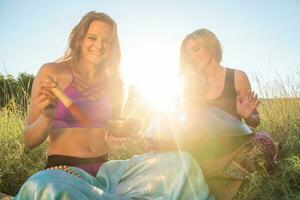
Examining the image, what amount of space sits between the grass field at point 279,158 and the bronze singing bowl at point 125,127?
1.87 metres

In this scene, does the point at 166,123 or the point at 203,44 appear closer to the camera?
the point at 166,123

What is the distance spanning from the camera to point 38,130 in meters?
2.97

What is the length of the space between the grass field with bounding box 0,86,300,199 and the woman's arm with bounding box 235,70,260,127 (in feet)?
1.98

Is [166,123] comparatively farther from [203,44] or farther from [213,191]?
[203,44]

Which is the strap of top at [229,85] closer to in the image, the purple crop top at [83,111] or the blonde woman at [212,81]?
the blonde woman at [212,81]

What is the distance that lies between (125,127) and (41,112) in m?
0.67

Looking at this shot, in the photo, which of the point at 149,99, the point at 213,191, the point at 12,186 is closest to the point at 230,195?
the point at 213,191

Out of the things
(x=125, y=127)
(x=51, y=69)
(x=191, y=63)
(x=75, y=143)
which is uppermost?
(x=51, y=69)

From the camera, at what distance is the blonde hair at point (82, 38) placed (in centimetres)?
343

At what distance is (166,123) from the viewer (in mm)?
3098

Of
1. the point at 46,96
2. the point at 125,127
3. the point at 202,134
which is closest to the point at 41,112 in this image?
the point at 46,96

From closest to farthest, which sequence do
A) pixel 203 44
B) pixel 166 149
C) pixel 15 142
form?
pixel 166 149 → pixel 203 44 → pixel 15 142

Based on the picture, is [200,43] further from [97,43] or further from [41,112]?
[41,112]

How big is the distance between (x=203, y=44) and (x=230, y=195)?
1816 millimetres
